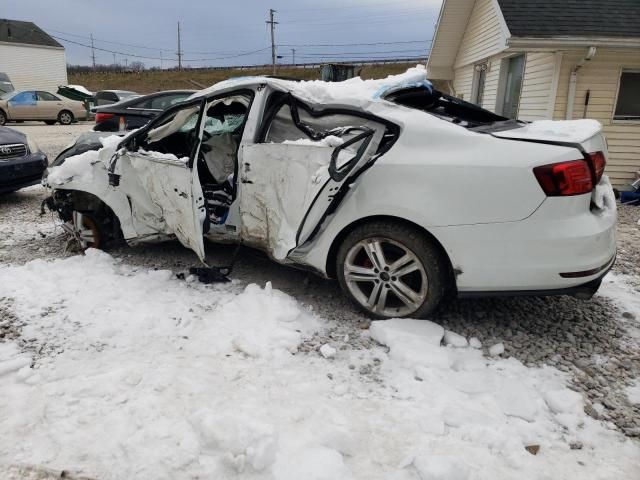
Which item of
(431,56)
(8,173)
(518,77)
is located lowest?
(8,173)

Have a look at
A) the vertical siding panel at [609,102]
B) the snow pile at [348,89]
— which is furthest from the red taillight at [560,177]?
the vertical siding panel at [609,102]

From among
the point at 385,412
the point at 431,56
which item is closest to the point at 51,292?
the point at 385,412

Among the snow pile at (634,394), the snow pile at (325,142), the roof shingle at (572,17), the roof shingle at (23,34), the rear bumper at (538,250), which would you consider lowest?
the snow pile at (634,394)

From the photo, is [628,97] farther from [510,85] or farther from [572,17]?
[510,85]

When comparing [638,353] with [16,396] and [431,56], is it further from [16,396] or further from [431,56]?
[431,56]

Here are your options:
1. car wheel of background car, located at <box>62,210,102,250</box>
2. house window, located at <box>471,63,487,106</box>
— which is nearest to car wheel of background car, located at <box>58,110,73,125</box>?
house window, located at <box>471,63,487,106</box>

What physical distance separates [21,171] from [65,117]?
56.7 feet

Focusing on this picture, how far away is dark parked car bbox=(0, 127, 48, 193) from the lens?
6637 millimetres

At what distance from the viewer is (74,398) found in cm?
252

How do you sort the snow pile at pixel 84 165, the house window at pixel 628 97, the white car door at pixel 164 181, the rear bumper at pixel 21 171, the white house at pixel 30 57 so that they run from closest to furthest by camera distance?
the white car door at pixel 164 181, the snow pile at pixel 84 165, the rear bumper at pixel 21 171, the house window at pixel 628 97, the white house at pixel 30 57

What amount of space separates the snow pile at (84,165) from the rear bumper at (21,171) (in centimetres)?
268

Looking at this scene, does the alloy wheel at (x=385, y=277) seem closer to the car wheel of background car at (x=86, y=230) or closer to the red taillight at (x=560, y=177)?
the red taillight at (x=560, y=177)

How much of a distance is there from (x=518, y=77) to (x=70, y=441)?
36.3 feet

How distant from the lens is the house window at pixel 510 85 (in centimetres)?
1061
